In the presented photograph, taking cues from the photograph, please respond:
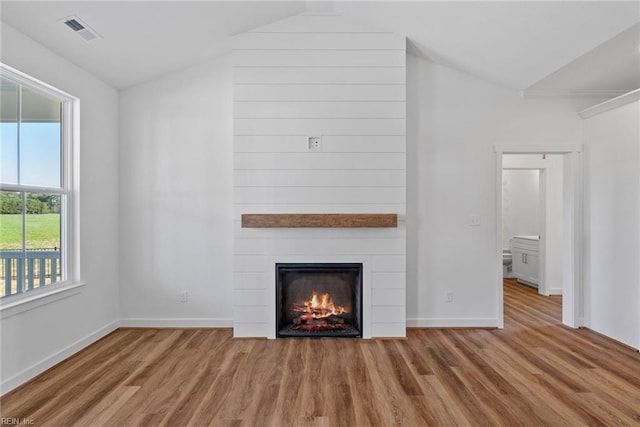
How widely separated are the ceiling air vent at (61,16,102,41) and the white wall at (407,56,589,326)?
3.03 m

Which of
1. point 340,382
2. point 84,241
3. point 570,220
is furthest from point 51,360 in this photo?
point 570,220

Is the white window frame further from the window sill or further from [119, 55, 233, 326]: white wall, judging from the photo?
[119, 55, 233, 326]: white wall

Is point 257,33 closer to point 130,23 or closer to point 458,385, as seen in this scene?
point 130,23

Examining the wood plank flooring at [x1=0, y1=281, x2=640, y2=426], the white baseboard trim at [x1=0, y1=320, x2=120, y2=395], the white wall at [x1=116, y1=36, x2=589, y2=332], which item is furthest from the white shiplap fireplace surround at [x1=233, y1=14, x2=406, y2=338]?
the white baseboard trim at [x1=0, y1=320, x2=120, y2=395]

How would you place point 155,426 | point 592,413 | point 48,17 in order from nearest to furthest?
point 155,426, point 592,413, point 48,17

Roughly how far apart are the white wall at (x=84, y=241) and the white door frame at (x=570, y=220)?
166 inches

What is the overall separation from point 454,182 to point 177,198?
3099mm

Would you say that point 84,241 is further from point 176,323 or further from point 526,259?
point 526,259

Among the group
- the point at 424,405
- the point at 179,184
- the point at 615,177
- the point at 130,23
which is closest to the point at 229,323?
the point at 179,184

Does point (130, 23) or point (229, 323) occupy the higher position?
point (130, 23)

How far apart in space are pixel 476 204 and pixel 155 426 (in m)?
3.57

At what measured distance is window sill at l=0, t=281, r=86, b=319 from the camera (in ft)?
8.24

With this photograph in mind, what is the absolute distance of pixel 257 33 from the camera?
3.58m

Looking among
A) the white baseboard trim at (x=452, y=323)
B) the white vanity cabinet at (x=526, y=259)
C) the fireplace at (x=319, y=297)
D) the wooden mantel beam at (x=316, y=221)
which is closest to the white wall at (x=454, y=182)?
the white baseboard trim at (x=452, y=323)
